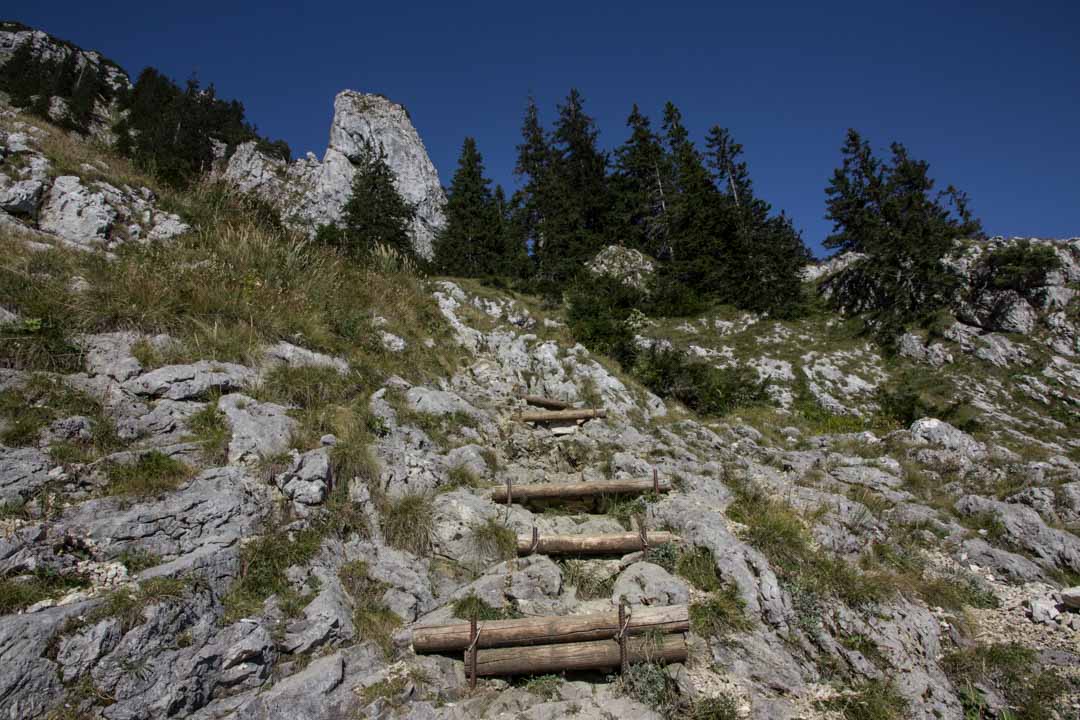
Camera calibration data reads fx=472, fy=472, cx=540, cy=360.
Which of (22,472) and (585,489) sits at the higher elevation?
(22,472)

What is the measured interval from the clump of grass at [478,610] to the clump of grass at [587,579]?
1182 mm

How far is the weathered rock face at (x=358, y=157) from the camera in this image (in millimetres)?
52250

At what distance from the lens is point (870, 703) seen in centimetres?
539

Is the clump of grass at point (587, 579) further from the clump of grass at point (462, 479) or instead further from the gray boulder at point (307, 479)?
the gray boulder at point (307, 479)

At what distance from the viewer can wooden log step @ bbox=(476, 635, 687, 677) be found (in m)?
5.45

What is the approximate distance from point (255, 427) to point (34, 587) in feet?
9.61

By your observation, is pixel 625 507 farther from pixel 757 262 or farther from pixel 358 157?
pixel 358 157

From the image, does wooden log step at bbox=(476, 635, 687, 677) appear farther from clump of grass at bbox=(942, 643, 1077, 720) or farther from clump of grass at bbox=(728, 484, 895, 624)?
clump of grass at bbox=(942, 643, 1077, 720)

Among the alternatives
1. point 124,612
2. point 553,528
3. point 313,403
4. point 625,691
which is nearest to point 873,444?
point 553,528

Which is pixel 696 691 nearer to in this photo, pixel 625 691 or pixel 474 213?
pixel 625 691

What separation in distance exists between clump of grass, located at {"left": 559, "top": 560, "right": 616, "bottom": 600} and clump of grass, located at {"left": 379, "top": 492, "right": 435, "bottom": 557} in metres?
2.10

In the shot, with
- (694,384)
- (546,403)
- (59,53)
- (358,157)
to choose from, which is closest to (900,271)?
(694,384)

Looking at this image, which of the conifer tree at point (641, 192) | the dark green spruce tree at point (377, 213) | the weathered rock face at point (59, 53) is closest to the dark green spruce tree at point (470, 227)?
the dark green spruce tree at point (377, 213)

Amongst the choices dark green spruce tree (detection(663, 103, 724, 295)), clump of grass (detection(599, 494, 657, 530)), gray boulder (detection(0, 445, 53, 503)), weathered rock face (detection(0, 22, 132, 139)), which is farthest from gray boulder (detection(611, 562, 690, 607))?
weathered rock face (detection(0, 22, 132, 139))
